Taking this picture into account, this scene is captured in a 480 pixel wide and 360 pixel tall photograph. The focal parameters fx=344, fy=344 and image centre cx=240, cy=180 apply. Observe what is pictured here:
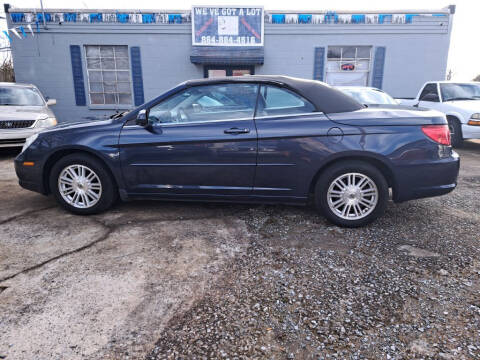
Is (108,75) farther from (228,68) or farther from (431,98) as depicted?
(431,98)

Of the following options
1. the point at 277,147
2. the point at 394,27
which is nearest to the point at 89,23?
the point at 394,27

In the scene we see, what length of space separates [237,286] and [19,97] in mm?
8200

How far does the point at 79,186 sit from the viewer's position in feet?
12.8

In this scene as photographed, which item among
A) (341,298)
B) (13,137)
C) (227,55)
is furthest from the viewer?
(227,55)

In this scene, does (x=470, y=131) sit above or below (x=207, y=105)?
below

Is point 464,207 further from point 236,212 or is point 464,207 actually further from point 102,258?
point 102,258

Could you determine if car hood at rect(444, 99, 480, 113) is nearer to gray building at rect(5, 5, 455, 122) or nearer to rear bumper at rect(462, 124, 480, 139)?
rear bumper at rect(462, 124, 480, 139)

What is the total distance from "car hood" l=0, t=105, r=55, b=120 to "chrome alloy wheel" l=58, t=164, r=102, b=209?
4.52 meters

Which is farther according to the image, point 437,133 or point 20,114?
point 20,114

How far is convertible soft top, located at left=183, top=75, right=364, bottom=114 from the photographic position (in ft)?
11.6

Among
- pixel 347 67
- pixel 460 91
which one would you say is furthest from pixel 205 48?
pixel 460 91

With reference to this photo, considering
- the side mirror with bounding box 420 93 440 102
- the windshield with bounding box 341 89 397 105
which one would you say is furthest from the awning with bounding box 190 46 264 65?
the side mirror with bounding box 420 93 440 102

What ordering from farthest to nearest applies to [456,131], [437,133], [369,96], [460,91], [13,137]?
[460,91]
[456,131]
[369,96]
[13,137]
[437,133]

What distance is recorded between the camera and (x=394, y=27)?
1191cm
